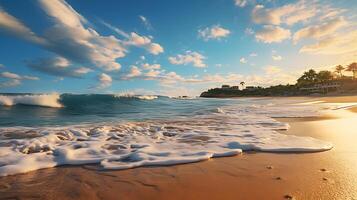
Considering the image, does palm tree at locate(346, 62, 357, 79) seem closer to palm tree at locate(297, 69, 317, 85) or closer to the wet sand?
palm tree at locate(297, 69, 317, 85)

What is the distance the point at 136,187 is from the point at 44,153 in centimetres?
260

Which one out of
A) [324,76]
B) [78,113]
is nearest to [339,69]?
[324,76]

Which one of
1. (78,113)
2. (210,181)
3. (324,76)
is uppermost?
(324,76)

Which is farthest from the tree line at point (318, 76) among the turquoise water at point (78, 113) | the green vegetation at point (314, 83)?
the turquoise water at point (78, 113)

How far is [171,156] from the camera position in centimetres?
468

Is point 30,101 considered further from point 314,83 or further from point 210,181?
point 314,83

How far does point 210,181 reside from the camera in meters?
3.39

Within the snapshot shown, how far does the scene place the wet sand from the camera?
2.94m

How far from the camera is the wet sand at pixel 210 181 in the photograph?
9.64 feet

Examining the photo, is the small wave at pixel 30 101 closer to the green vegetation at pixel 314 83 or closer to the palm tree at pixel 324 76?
the green vegetation at pixel 314 83

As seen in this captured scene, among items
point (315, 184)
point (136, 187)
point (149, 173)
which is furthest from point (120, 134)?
point (315, 184)

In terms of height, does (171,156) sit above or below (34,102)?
below

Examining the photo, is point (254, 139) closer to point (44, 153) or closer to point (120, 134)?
point (120, 134)

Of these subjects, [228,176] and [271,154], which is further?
[271,154]
